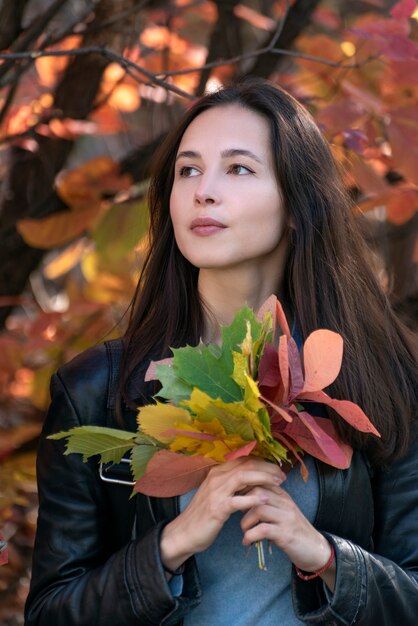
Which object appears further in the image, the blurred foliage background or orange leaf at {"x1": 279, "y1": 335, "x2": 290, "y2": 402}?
the blurred foliage background

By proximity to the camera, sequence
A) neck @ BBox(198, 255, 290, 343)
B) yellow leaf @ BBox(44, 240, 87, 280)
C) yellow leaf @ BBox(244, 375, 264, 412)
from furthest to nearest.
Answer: yellow leaf @ BBox(44, 240, 87, 280), neck @ BBox(198, 255, 290, 343), yellow leaf @ BBox(244, 375, 264, 412)

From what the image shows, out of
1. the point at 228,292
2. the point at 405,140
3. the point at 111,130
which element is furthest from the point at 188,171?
the point at 111,130

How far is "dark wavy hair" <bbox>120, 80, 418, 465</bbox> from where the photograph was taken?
6.84 ft

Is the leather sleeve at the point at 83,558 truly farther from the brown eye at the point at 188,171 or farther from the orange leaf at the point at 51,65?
the orange leaf at the point at 51,65

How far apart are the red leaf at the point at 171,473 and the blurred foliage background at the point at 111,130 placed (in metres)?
1.12

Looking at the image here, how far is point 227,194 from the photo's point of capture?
2.03m

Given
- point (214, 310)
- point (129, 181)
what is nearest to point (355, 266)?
point (214, 310)

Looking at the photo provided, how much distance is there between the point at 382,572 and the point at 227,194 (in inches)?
27.5

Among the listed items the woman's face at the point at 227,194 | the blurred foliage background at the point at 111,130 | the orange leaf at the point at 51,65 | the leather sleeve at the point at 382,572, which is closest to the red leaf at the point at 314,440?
the leather sleeve at the point at 382,572

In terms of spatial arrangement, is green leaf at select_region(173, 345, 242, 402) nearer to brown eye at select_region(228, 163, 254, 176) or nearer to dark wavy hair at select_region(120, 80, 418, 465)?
dark wavy hair at select_region(120, 80, 418, 465)

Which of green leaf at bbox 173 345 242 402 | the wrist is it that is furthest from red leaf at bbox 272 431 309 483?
the wrist

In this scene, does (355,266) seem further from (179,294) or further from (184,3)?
(184,3)

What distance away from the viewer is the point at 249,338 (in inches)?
65.2

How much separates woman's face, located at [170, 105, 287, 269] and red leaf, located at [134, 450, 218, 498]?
1.38 feet
